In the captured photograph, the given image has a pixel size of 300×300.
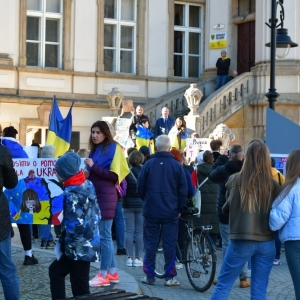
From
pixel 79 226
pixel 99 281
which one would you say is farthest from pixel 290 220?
pixel 99 281

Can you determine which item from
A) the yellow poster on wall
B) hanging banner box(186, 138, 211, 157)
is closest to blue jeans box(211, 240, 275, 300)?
hanging banner box(186, 138, 211, 157)

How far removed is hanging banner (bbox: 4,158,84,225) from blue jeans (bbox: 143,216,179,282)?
4.32 ft

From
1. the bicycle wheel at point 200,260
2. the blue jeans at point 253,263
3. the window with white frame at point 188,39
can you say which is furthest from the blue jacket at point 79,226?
the window with white frame at point 188,39

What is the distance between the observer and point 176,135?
68.5 ft

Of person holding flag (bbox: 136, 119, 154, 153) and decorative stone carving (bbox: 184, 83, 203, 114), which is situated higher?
decorative stone carving (bbox: 184, 83, 203, 114)

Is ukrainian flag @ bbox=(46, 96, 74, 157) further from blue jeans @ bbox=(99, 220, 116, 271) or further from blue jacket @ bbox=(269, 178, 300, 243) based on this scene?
blue jacket @ bbox=(269, 178, 300, 243)

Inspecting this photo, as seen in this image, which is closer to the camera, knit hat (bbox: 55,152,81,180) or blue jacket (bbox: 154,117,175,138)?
knit hat (bbox: 55,152,81,180)

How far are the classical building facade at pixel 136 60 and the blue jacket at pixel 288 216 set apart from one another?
17.2 m

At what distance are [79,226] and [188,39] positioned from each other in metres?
22.6

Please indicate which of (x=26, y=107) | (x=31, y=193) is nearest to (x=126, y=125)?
(x=26, y=107)

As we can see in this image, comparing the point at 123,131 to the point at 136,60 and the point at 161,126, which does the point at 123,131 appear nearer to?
the point at 161,126

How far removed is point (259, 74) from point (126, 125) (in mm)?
5792

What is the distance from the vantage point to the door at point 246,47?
2889cm

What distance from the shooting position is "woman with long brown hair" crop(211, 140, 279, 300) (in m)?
7.90
